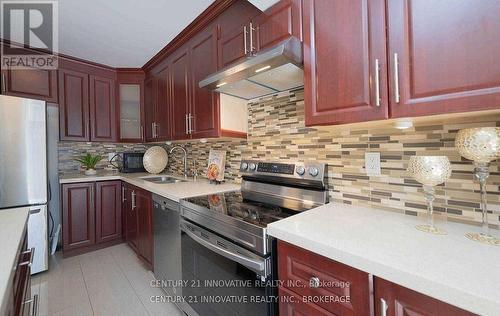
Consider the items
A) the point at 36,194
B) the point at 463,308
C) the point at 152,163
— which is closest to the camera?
the point at 463,308

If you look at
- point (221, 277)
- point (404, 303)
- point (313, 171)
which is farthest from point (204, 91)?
point (404, 303)

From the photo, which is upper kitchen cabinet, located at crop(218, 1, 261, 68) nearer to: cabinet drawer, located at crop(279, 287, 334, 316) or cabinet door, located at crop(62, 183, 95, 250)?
cabinet drawer, located at crop(279, 287, 334, 316)

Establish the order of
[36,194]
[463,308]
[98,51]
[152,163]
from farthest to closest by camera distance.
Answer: [152,163] < [98,51] < [36,194] < [463,308]

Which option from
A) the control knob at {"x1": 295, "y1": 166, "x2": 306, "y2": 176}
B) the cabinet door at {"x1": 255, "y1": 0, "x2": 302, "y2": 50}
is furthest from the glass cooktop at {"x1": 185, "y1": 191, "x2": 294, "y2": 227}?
the cabinet door at {"x1": 255, "y1": 0, "x2": 302, "y2": 50}

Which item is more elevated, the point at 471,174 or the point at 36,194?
the point at 471,174

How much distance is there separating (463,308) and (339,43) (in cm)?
92

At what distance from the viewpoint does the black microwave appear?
9.51 feet

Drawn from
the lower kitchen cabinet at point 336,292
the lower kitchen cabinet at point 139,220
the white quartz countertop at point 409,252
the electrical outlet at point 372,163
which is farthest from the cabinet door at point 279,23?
the lower kitchen cabinet at point 139,220

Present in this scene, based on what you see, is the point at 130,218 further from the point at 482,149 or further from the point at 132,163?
the point at 482,149

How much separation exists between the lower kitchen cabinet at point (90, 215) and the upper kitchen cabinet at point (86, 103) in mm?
642

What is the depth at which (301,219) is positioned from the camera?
959mm

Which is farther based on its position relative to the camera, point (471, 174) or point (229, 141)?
point (229, 141)

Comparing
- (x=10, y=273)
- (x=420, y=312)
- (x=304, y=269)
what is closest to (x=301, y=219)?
(x=304, y=269)

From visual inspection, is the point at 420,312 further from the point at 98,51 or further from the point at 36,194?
the point at 98,51
